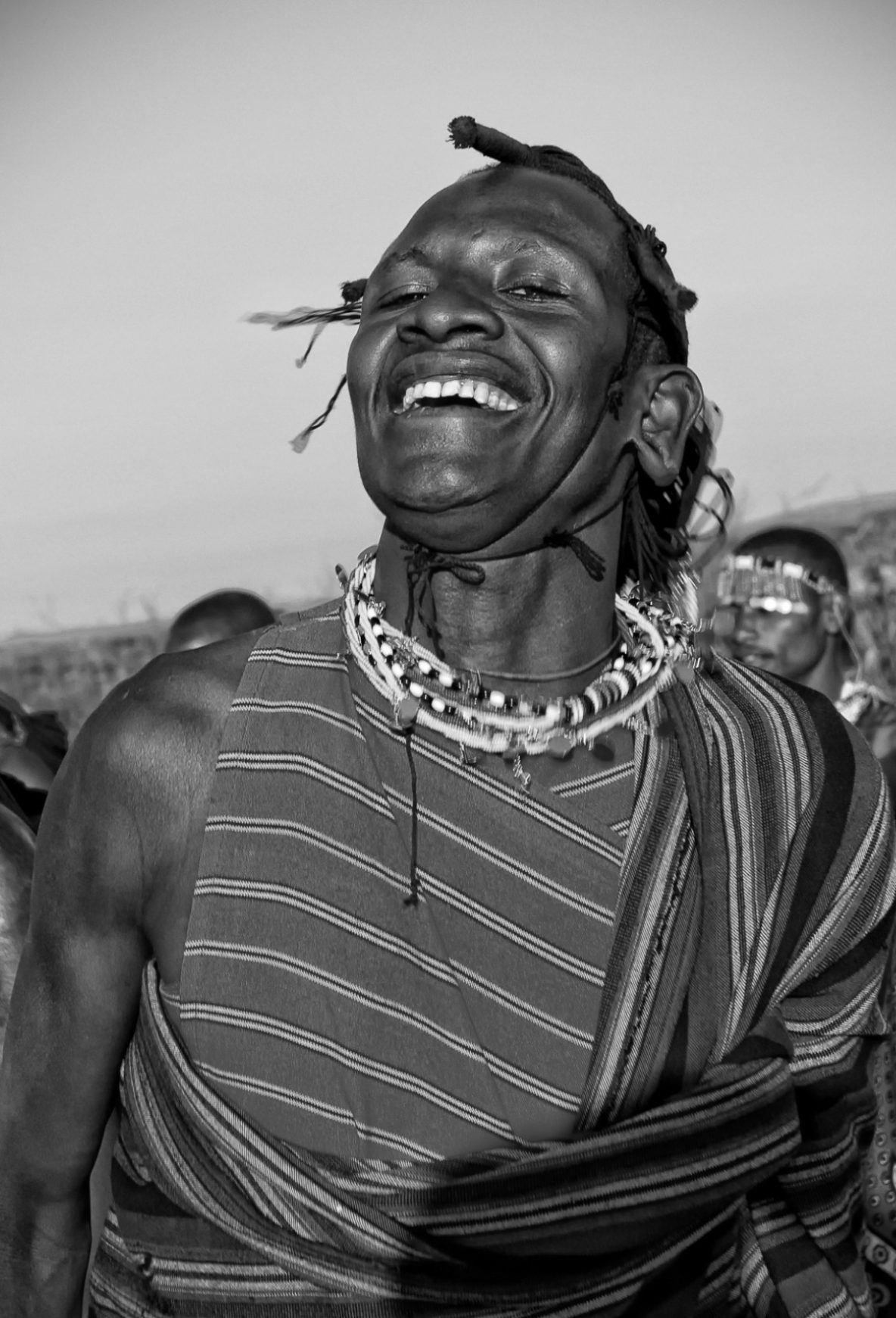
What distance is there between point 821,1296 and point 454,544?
1.35m

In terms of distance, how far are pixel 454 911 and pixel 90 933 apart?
0.50 metres

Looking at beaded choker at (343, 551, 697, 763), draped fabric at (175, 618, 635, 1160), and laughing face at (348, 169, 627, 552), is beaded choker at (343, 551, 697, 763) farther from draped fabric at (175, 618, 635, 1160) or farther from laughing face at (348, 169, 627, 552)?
laughing face at (348, 169, 627, 552)

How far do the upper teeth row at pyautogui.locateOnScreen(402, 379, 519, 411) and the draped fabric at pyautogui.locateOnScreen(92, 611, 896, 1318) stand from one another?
0.42m

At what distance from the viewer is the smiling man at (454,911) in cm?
222

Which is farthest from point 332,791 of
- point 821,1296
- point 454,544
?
point 821,1296

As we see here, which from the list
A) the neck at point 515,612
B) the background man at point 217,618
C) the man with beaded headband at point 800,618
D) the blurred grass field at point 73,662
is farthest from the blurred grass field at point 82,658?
the neck at point 515,612

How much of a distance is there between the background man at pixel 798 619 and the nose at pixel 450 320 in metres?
4.66

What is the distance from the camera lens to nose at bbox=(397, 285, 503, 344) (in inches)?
91.4

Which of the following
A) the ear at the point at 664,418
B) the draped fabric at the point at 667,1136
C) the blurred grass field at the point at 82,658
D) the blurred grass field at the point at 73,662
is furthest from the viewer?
the blurred grass field at the point at 73,662

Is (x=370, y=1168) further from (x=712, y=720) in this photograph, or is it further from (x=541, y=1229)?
(x=712, y=720)

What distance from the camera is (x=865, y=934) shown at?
8.59 feet

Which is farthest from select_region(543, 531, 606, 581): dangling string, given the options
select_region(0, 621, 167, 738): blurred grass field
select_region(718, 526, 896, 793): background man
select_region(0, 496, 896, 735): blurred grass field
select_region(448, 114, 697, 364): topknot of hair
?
select_region(0, 621, 167, 738): blurred grass field

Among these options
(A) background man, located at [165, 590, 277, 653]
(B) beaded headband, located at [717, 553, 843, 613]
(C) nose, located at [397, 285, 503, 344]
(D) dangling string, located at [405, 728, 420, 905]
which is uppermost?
(C) nose, located at [397, 285, 503, 344]

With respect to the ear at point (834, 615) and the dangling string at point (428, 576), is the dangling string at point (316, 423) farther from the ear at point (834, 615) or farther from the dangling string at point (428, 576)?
the ear at point (834, 615)
